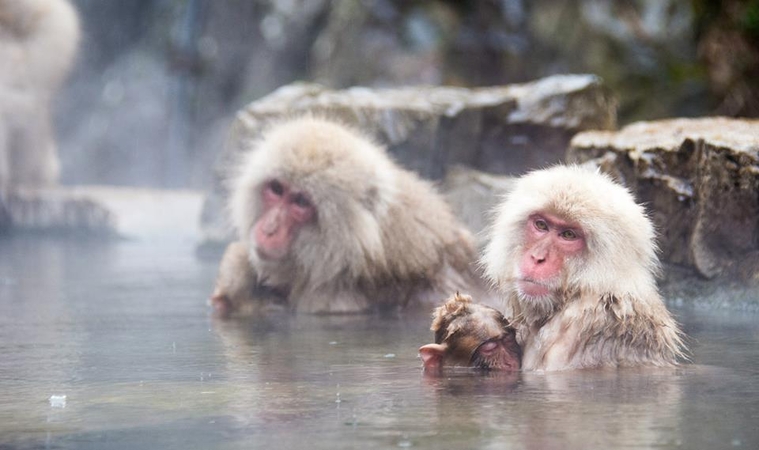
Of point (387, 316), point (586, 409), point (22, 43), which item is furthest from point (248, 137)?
point (586, 409)

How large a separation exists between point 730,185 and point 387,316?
1925mm

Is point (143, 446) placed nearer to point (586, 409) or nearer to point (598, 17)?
point (586, 409)

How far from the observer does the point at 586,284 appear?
4.40m

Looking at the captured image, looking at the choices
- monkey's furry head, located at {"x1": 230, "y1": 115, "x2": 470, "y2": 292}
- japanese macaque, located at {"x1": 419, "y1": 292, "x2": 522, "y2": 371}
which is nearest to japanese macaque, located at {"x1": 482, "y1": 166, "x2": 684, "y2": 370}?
japanese macaque, located at {"x1": 419, "y1": 292, "x2": 522, "y2": 371}

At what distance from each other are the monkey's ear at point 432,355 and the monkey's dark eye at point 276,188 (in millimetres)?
2515

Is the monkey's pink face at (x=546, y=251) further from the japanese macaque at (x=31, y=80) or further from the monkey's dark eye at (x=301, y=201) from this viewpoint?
the japanese macaque at (x=31, y=80)

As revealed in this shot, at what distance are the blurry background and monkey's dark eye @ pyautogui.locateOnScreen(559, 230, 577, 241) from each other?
752cm

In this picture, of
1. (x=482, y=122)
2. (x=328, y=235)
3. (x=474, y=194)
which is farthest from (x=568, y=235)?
(x=482, y=122)

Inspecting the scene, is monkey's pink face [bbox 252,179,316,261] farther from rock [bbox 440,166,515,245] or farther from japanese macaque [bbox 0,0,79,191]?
japanese macaque [bbox 0,0,79,191]

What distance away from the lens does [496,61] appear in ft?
42.4

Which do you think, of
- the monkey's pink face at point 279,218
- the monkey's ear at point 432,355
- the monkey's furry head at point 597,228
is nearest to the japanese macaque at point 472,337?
the monkey's ear at point 432,355

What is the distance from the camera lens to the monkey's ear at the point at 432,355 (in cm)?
424

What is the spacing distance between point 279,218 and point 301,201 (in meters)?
0.19

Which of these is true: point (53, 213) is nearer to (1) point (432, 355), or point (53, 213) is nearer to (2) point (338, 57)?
(2) point (338, 57)
